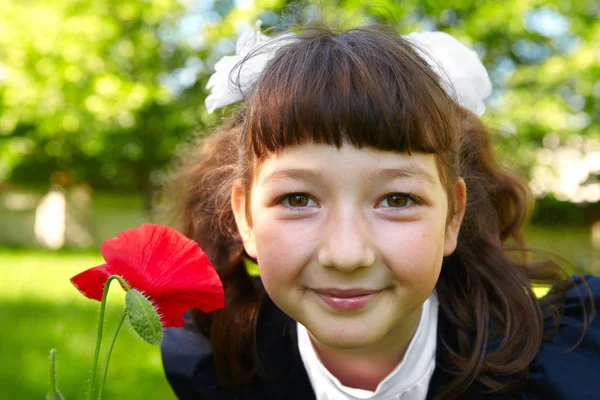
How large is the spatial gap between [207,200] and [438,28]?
966 centimetres

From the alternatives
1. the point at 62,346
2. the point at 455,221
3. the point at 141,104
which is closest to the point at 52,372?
the point at 455,221

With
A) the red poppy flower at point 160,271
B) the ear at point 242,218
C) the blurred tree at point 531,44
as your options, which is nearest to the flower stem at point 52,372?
the red poppy flower at point 160,271

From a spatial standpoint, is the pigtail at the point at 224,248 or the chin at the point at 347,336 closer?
the chin at the point at 347,336

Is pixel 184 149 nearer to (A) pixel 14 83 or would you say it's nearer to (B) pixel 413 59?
(B) pixel 413 59

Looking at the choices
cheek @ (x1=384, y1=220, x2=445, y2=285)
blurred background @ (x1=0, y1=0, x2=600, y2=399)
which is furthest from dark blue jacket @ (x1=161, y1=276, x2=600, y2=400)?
blurred background @ (x1=0, y1=0, x2=600, y2=399)

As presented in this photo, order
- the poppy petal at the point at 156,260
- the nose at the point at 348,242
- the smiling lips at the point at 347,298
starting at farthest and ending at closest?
the smiling lips at the point at 347,298 < the nose at the point at 348,242 < the poppy petal at the point at 156,260

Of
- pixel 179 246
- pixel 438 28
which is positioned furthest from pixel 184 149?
pixel 438 28

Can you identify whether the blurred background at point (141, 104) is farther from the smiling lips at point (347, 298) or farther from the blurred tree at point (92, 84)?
the smiling lips at point (347, 298)

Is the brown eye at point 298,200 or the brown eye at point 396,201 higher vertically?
the brown eye at point 298,200

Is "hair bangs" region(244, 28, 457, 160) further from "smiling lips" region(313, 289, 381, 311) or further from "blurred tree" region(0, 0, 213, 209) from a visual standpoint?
"blurred tree" region(0, 0, 213, 209)

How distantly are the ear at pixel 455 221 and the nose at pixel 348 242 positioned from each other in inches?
14.4

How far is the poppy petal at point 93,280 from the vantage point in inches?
41.6

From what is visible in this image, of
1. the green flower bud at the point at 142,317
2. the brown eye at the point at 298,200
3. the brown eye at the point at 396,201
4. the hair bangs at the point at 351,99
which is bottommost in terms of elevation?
the green flower bud at the point at 142,317

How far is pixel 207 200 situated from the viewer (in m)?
2.13
